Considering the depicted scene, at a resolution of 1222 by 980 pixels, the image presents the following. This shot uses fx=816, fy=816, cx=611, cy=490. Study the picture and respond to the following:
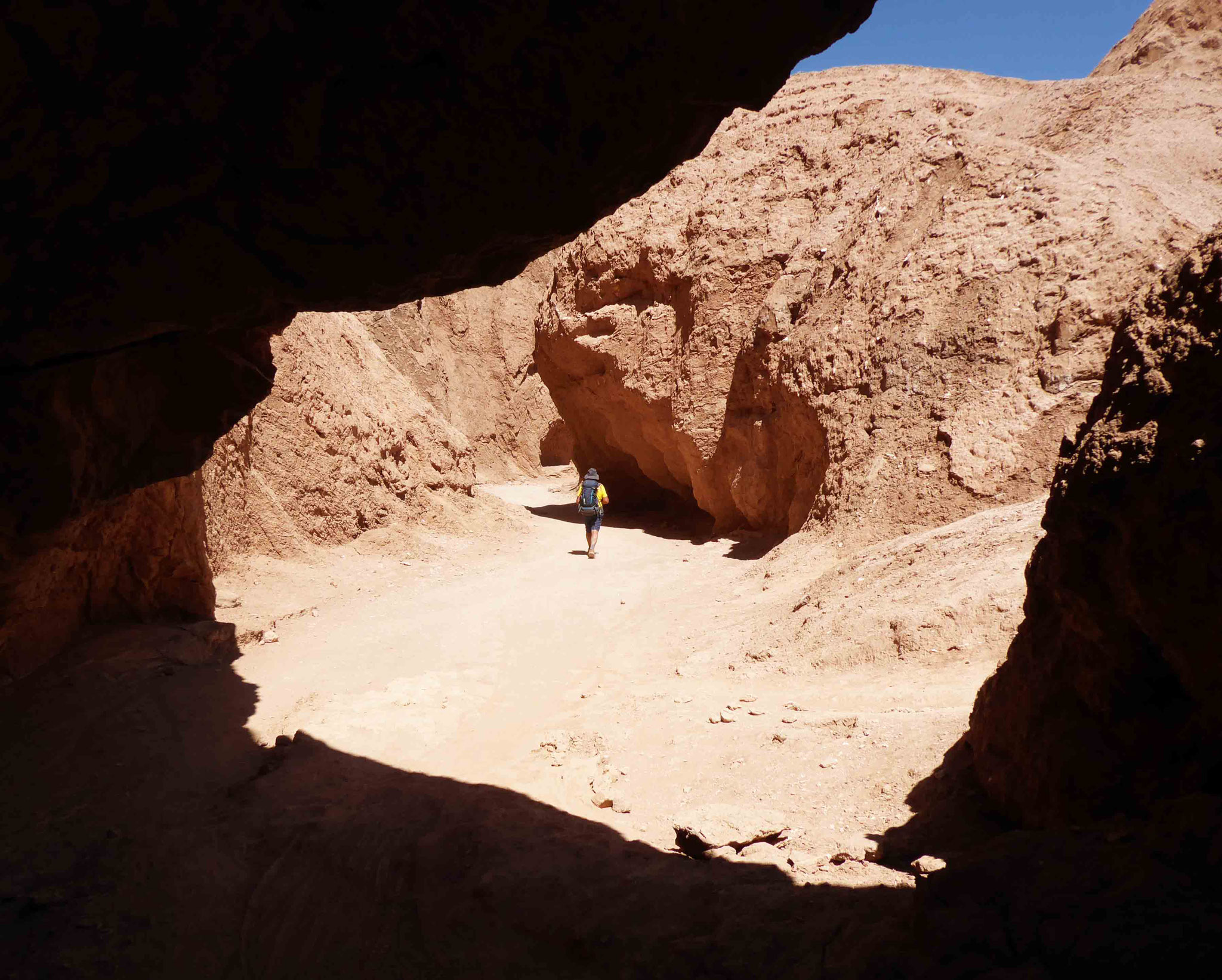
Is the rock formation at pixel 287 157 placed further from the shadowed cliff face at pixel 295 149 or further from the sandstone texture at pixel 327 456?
the sandstone texture at pixel 327 456

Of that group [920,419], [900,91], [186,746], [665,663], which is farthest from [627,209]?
[186,746]

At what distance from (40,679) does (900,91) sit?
12.9 m

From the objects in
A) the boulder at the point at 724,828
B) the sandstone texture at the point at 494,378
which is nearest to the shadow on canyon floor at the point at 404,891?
the boulder at the point at 724,828

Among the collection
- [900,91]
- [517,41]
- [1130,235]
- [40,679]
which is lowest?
[40,679]

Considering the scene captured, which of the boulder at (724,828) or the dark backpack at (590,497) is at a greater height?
the dark backpack at (590,497)

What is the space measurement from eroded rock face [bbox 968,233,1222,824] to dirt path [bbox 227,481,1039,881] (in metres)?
0.82

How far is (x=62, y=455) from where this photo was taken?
9.59ft

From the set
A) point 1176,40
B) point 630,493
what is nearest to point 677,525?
point 630,493

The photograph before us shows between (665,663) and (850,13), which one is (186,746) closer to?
(665,663)

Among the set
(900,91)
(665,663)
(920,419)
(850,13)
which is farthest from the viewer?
(900,91)

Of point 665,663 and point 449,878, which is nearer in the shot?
point 449,878

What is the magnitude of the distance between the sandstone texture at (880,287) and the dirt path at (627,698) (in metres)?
1.29

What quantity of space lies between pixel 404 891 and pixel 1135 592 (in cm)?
291

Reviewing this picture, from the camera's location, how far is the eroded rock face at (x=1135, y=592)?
2.30 meters
